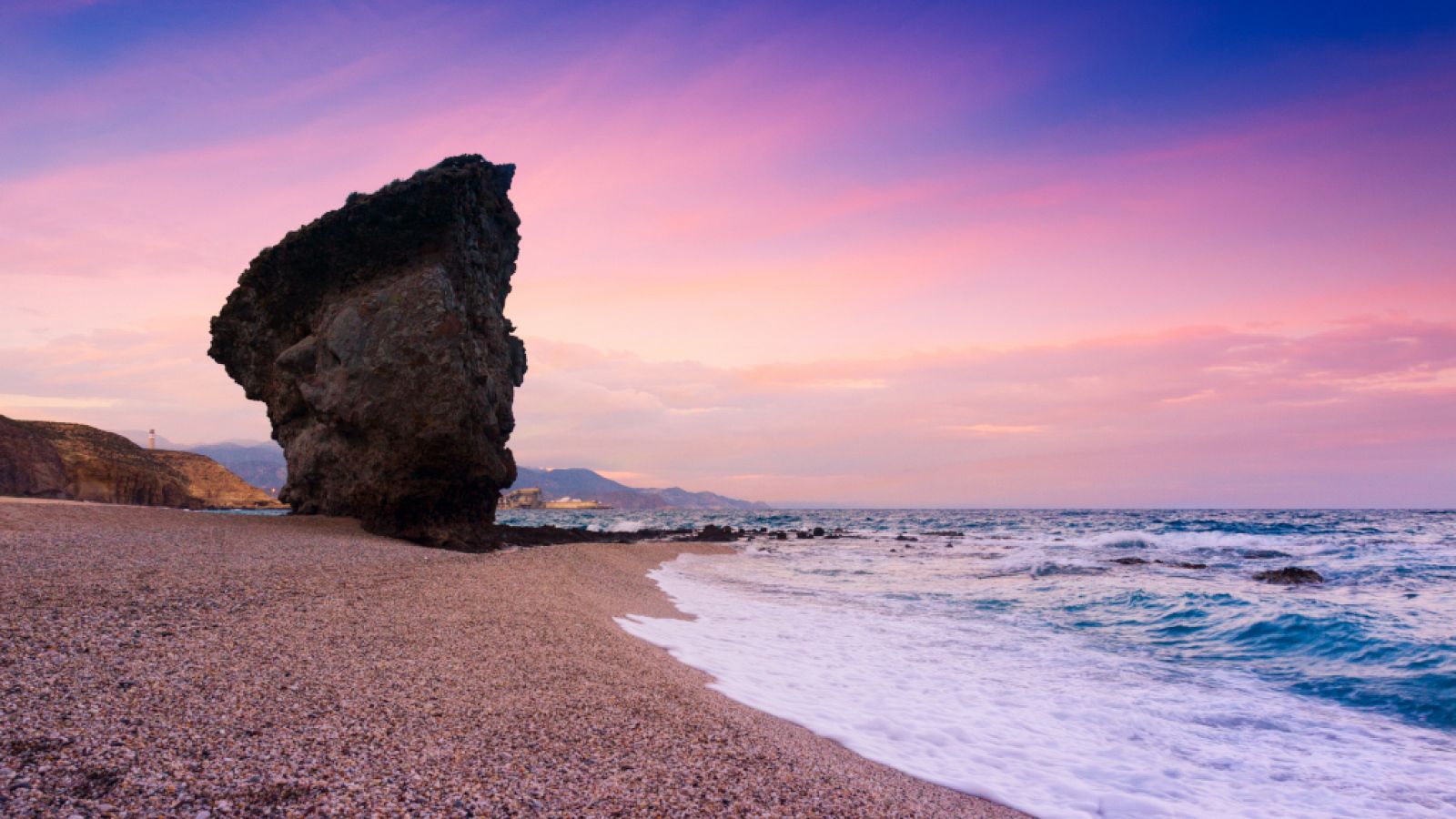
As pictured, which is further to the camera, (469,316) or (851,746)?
(469,316)

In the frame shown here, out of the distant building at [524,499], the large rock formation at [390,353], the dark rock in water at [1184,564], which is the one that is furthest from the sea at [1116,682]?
the distant building at [524,499]

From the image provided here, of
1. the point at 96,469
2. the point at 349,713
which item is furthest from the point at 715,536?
the point at 349,713

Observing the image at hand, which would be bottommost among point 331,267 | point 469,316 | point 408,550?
point 408,550

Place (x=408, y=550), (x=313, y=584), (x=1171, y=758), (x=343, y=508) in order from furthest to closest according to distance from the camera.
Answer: (x=343, y=508)
(x=408, y=550)
(x=313, y=584)
(x=1171, y=758)

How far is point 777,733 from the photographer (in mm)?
4250

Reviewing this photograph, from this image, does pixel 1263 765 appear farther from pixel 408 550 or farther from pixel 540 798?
pixel 408 550

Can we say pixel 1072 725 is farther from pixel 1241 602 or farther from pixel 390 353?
pixel 390 353

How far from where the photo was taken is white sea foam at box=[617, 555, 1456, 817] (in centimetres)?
446

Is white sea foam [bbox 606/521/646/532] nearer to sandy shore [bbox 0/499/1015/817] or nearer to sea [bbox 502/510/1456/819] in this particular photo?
sea [bbox 502/510/1456/819]

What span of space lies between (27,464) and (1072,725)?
3604 cm

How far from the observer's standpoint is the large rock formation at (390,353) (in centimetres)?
1326

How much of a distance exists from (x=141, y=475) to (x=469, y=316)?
29.1 meters

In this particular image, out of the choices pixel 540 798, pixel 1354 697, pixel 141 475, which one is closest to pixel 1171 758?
pixel 1354 697

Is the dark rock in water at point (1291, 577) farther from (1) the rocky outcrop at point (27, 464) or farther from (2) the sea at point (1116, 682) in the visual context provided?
(1) the rocky outcrop at point (27, 464)
